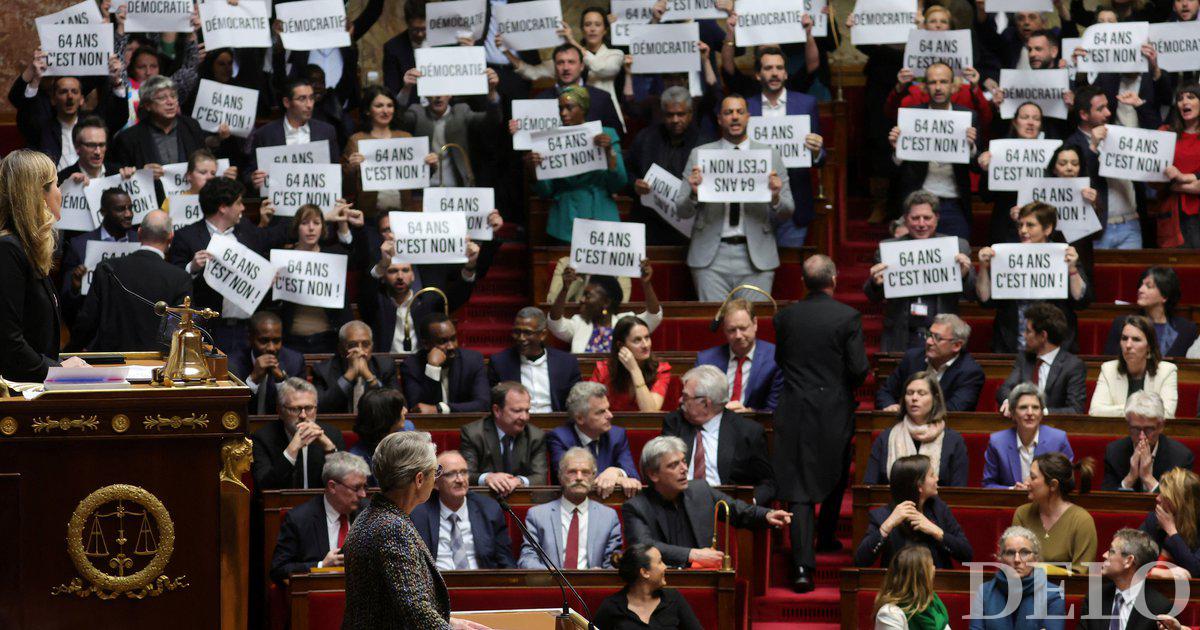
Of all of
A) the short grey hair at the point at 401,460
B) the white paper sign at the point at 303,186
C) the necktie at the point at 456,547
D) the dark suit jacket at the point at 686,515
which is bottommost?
the necktie at the point at 456,547

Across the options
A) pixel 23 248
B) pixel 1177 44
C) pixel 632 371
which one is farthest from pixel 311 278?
pixel 1177 44

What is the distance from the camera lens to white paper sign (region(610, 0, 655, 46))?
431 inches

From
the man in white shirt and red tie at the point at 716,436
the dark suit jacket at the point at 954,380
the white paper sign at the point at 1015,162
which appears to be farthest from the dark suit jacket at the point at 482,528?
the white paper sign at the point at 1015,162

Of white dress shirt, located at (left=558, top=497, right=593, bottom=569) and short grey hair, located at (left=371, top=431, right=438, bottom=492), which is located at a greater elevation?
short grey hair, located at (left=371, top=431, right=438, bottom=492)

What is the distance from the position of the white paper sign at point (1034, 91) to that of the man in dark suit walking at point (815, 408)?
9.48 feet

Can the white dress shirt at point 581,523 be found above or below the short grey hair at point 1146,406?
below

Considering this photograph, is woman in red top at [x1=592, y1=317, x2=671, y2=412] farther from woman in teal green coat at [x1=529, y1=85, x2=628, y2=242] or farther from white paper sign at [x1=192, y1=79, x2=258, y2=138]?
white paper sign at [x1=192, y1=79, x2=258, y2=138]

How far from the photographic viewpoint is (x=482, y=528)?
6996mm

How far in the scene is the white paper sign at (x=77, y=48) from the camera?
395 inches

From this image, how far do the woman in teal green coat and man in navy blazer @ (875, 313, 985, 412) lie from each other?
2363 millimetres

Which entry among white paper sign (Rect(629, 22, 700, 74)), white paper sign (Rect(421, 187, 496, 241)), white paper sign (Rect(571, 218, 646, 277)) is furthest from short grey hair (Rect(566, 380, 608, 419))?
white paper sign (Rect(629, 22, 700, 74))

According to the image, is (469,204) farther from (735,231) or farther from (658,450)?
(658,450)

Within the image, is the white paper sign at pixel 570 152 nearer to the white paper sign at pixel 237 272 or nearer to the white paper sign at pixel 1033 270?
the white paper sign at pixel 237 272

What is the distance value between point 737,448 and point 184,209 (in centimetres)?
349
